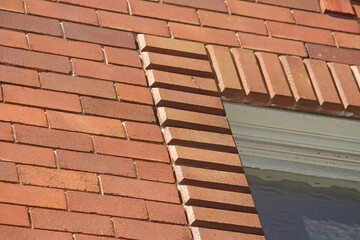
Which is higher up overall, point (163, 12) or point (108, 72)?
point (163, 12)

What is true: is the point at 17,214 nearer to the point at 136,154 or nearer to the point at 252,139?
the point at 136,154

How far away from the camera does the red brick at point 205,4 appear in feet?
14.4

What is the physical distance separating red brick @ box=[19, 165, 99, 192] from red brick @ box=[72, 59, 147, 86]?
1.52 ft

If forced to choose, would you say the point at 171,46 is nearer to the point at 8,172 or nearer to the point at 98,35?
the point at 98,35

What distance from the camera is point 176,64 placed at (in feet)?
13.6

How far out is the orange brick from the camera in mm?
3861

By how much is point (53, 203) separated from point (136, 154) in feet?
1.26

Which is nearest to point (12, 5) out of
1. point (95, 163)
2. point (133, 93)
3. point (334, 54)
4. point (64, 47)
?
point (64, 47)

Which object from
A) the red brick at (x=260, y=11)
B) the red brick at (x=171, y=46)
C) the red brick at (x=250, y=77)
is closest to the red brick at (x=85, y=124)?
the red brick at (x=171, y=46)

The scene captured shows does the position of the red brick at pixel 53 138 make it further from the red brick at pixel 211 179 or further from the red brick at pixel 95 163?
the red brick at pixel 211 179

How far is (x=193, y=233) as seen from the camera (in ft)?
11.9

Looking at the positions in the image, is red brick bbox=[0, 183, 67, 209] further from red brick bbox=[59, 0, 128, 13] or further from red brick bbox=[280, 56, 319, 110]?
red brick bbox=[280, 56, 319, 110]

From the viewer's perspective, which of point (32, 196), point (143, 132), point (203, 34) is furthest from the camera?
point (203, 34)

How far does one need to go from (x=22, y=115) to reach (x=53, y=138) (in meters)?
0.12
